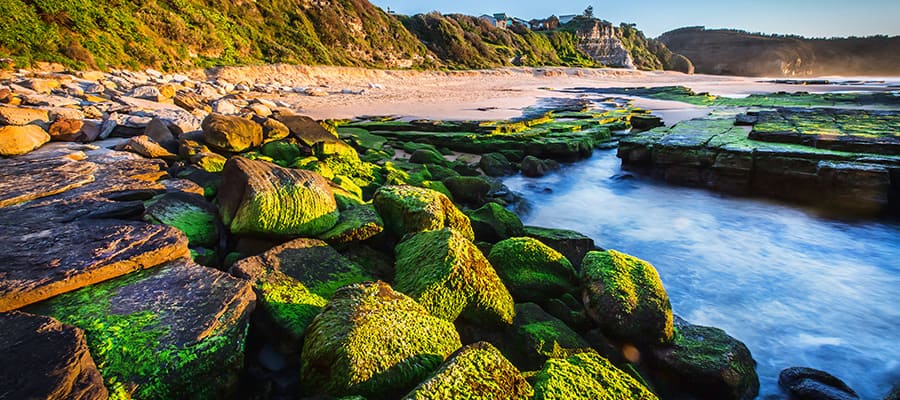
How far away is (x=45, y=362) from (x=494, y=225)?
2.91 metres

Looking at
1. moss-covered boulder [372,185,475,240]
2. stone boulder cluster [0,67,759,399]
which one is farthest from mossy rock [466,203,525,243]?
moss-covered boulder [372,185,475,240]

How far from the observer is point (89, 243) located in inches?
79.6

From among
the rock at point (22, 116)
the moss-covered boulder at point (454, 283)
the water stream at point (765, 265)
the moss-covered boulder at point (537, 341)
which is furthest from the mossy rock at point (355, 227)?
the rock at point (22, 116)

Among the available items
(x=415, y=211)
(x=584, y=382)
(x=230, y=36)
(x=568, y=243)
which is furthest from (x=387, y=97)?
(x=584, y=382)

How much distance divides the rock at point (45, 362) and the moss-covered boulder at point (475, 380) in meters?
0.97

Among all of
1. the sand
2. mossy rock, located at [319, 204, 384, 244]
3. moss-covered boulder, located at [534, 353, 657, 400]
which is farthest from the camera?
the sand

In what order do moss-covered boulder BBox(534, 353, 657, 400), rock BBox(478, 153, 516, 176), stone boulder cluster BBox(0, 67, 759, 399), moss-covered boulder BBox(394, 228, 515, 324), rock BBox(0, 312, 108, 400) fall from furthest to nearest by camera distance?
1. rock BBox(478, 153, 516, 176)
2. moss-covered boulder BBox(394, 228, 515, 324)
3. moss-covered boulder BBox(534, 353, 657, 400)
4. stone boulder cluster BBox(0, 67, 759, 399)
5. rock BBox(0, 312, 108, 400)

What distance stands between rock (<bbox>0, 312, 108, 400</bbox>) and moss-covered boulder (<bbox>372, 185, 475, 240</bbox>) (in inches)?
72.9

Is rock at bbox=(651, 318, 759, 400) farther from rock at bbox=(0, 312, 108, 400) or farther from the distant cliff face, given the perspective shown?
the distant cliff face

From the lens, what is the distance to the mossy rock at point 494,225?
3.65 metres

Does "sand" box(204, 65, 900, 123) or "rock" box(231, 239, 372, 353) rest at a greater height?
"sand" box(204, 65, 900, 123)

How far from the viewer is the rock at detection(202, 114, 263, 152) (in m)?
4.35

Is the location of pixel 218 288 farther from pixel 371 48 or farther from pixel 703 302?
pixel 371 48

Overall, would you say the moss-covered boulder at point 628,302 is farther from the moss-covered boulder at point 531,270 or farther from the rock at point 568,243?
the rock at point 568,243
